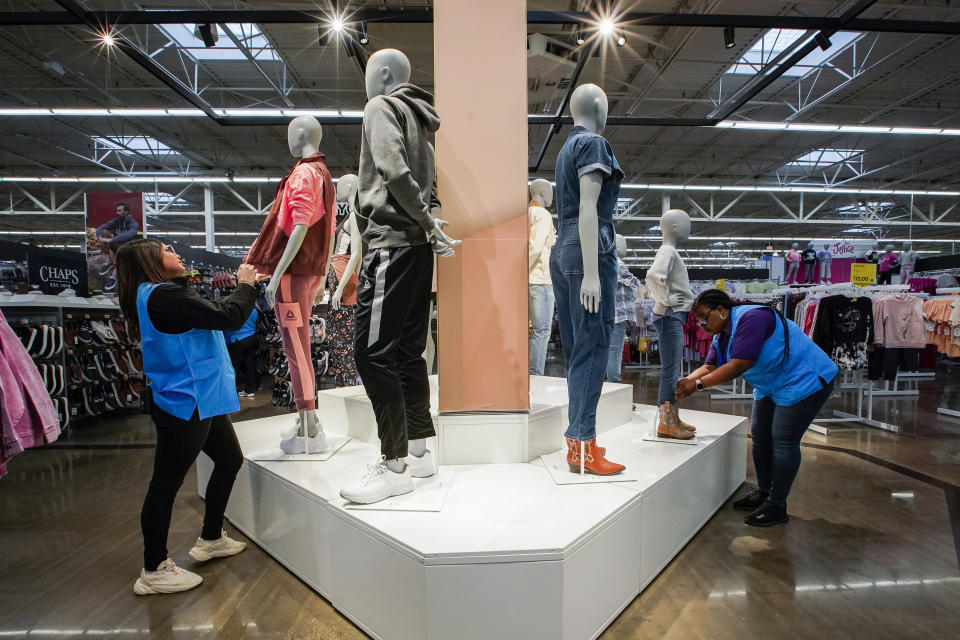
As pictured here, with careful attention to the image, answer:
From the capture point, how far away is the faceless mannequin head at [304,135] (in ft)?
7.29

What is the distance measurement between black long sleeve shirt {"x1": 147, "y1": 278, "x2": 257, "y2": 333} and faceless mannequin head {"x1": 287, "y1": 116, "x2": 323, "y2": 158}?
0.89 metres

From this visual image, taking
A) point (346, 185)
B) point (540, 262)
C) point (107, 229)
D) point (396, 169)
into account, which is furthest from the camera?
point (107, 229)

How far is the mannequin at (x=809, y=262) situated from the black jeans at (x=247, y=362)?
876cm

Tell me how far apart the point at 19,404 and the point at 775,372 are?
3.26 m

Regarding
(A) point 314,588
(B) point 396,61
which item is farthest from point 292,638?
(B) point 396,61

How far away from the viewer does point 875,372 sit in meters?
5.18

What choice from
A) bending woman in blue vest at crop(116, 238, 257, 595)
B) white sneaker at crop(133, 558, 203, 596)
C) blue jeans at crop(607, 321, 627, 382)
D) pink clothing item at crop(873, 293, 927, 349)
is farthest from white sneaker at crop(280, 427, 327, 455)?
pink clothing item at crop(873, 293, 927, 349)

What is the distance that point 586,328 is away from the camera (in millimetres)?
1910

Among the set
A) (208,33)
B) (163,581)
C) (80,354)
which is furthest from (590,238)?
(80,354)

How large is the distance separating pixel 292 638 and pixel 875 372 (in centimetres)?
629

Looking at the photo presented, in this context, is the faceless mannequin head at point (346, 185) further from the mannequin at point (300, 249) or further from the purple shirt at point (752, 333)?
the purple shirt at point (752, 333)

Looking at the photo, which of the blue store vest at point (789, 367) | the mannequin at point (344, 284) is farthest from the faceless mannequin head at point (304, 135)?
the blue store vest at point (789, 367)

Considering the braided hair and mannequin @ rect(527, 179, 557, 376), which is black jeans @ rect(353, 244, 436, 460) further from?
mannequin @ rect(527, 179, 557, 376)

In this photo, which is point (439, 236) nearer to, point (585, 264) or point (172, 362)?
point (585, 264)
